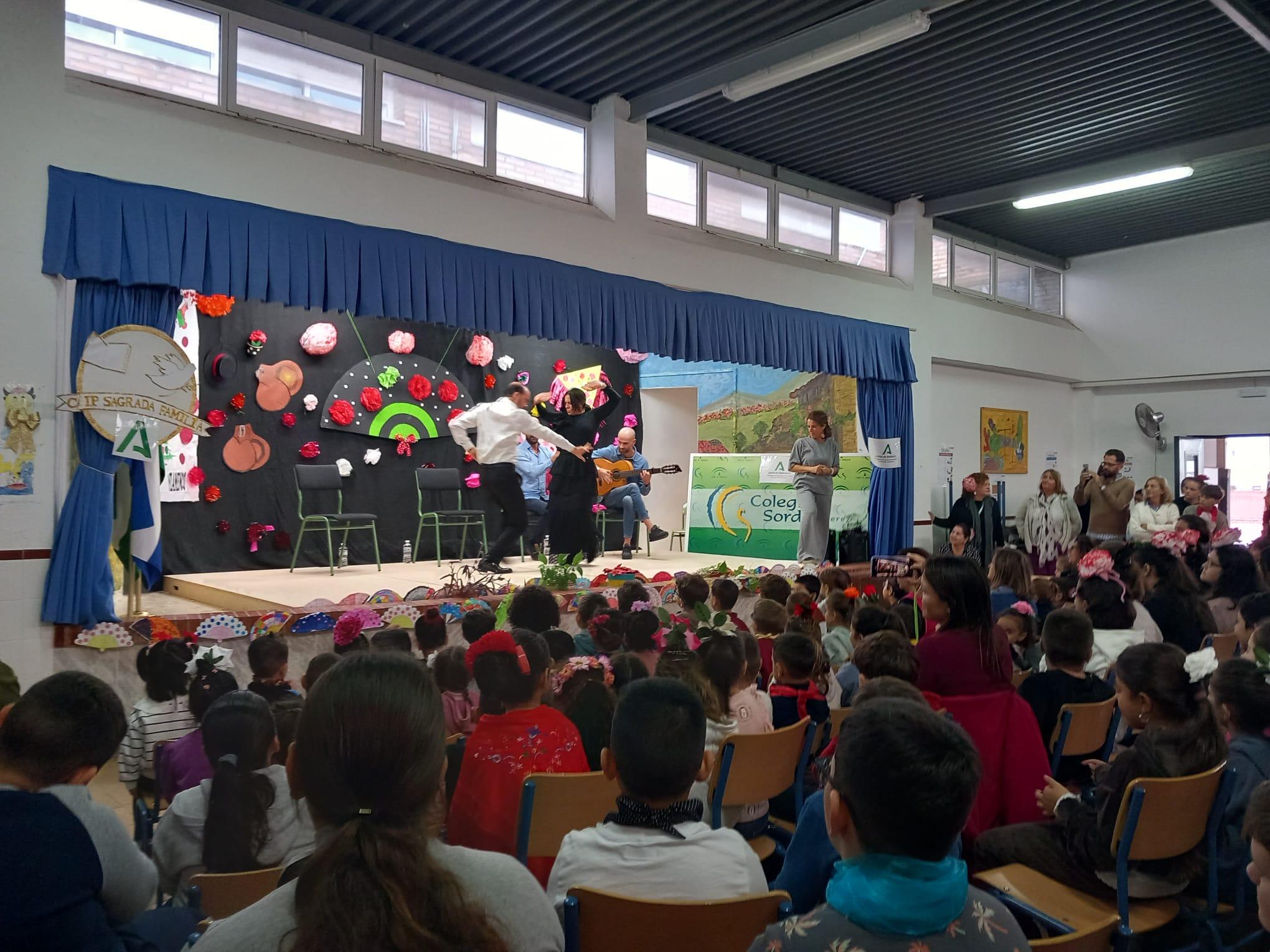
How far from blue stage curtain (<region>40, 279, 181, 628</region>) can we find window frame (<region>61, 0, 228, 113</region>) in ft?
3.82

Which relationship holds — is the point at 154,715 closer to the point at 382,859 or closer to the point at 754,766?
the point at 754,766

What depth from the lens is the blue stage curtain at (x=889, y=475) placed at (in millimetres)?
9586

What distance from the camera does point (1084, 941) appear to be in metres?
1.59

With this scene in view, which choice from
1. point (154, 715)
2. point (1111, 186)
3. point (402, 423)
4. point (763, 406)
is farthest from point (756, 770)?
point (763, 406)

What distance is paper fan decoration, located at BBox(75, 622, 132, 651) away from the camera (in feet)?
16.2

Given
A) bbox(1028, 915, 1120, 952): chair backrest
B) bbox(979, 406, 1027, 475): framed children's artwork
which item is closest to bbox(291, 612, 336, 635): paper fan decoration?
bbox(1028, 915, 1120, 952): chair backrest

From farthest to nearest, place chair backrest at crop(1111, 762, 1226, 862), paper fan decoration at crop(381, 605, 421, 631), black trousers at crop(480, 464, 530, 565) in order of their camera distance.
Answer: black trousers at crop(480, 464, 530, 565) → paper fan decoration at crop(381, 605, 421, 631) → chair backrest at crop(1111, 762, 1226, 862)

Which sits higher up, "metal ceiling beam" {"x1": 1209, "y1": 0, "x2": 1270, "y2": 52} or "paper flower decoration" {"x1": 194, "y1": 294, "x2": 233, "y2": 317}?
"metal ceiling beam" {"x1": 1209, "y1": 0, "x2": 1270, "y2": 52}

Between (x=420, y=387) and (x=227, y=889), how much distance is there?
8.24 metres

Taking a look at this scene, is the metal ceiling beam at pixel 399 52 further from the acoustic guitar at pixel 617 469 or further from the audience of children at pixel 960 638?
the audience of children at pixel 960 638

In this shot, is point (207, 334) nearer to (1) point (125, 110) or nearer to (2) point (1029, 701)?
(1) point (125, 110)

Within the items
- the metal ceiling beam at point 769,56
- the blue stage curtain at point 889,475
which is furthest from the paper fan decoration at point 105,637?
the blue stage curtain at point 889,475

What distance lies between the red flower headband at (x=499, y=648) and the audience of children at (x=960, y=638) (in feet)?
4.04

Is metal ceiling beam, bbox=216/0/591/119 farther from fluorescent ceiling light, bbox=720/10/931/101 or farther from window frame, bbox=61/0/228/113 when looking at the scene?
fluorescent ceiling light, bbox=720/10/931/101
